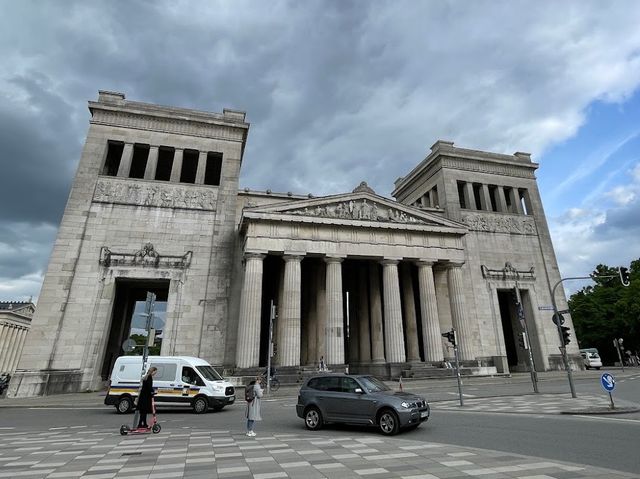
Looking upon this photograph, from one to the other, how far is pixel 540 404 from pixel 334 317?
1542cm

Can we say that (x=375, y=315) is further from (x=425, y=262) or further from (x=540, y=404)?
(x=540, y=404)

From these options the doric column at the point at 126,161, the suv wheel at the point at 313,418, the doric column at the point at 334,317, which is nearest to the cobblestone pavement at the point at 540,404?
the suv wheel at the point at 313,418

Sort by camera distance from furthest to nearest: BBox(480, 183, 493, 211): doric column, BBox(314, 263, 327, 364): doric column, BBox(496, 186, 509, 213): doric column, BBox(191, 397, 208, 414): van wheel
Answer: BBox(496, 186, 509, 213): doric column, BBox(480, 183, 493, 211): doric column, BBox(314, 263, 327, 364): doric column, BBox(191, 397, 208, 414): van wheel

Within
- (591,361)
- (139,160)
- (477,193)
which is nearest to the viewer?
(139,160)

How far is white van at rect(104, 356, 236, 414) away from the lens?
16.5 metres

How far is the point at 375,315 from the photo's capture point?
3266 centimetres

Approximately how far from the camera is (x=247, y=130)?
37.7 m

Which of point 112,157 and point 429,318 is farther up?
point 112,157

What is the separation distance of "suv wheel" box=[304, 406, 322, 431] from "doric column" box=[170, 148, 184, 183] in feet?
90.2

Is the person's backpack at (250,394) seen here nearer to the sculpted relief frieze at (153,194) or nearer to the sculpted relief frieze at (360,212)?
the sculpted relief frieze at (360,212)

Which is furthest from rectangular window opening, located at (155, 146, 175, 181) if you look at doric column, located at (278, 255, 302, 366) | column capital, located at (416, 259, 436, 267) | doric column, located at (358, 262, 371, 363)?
column capital, located at (416, 259, 436, 267)

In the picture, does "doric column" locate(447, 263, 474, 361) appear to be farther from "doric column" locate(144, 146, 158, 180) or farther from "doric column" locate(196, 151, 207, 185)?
"doric column" locate(144, 146, 158, 180)

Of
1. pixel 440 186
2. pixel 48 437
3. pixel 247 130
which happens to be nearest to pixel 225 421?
pixel 48 437

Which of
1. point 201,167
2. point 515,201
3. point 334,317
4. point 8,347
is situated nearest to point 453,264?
point 334,317
